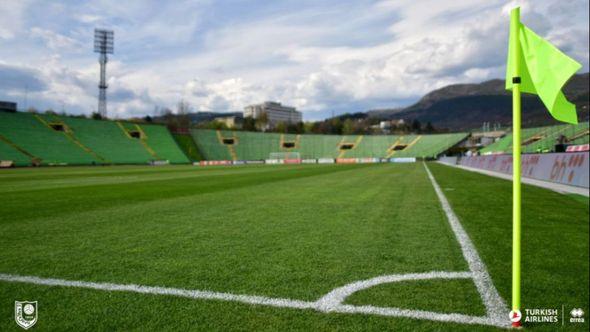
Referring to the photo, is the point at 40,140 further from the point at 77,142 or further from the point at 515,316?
the point at 515,316

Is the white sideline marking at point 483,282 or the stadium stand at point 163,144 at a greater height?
the stadium stand at point 163,144

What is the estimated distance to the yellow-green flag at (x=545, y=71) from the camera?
8.66 feet

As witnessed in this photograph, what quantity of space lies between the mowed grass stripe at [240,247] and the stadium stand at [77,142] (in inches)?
1957

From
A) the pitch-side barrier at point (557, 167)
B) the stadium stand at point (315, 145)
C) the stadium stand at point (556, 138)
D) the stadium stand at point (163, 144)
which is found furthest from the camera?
the stadium stand at point (315, 145)

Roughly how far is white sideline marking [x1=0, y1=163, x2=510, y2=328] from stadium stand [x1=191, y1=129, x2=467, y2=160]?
79.4m

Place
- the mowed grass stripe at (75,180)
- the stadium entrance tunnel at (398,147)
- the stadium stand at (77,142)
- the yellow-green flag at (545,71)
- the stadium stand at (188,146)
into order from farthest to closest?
1. the stadium entrance tunnel at (398,147)
2. the stadium stand at (188,146)
3. the stadium stand at (77,142)
4. the mowed grass stripe at (75,180)
5. the yellow-green flag at (545,71)

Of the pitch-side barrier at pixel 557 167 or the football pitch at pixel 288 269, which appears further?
the pitch-side barrier at pixel 557 167

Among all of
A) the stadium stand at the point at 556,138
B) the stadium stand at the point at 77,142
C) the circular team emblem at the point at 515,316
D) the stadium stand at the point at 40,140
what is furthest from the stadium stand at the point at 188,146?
the circular team emblem at the point at 515,316

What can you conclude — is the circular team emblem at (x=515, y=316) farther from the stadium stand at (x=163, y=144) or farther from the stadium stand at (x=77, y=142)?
the stadium stand at (x=163, y=144)

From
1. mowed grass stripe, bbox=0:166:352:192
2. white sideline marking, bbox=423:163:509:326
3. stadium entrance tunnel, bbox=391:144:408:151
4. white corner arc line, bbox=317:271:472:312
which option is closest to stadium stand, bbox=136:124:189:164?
mowed grass stripe, bbox=0:166:352:192

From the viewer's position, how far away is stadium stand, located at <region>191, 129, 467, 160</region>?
3317 inches

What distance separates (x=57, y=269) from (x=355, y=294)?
3272 mm

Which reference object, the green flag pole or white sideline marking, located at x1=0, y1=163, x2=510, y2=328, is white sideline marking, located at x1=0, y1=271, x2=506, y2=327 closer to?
white sideline marking, located at x1=0, y1=163, x2=510, y2=328

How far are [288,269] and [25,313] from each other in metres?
2.36
